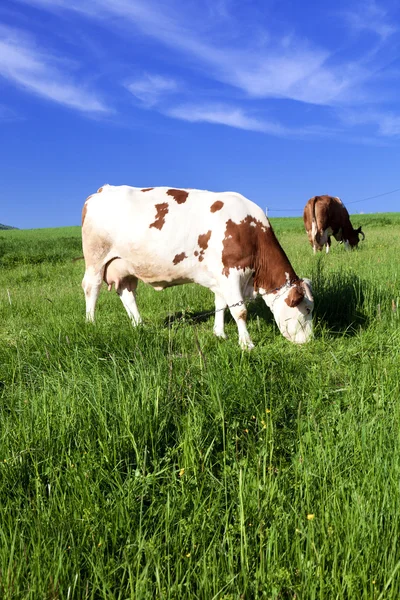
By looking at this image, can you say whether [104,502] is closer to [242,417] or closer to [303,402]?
[242,417]

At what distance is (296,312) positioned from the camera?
6094 mm

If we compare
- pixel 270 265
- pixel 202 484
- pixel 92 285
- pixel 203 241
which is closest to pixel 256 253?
pixel 270 265

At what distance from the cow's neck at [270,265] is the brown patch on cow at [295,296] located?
44cm

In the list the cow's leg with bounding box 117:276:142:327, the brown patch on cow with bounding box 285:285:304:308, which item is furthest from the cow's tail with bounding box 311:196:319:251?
the brown patch on cow with bounding box 285:285:304:308

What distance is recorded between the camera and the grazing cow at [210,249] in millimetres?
6301

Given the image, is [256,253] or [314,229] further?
[314,229]

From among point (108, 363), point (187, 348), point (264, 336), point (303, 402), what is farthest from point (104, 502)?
point (264, 336)

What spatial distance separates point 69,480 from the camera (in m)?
2.53

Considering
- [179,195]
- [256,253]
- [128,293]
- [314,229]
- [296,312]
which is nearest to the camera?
[296,312]

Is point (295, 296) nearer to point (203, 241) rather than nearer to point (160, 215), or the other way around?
A: point (203, 241)

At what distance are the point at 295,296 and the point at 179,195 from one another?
7.59 ft

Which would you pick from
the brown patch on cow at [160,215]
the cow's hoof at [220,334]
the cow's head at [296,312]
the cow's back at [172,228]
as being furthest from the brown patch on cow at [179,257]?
the cow's head at [296,312]

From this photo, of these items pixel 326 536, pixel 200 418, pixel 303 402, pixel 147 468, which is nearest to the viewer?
pixel 326 536

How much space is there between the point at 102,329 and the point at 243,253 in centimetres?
210
